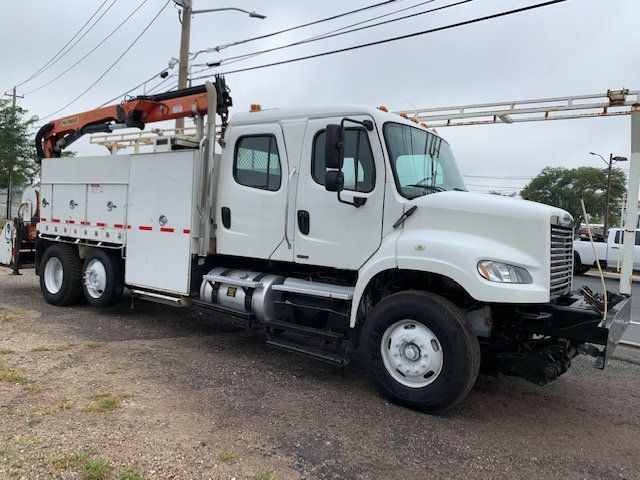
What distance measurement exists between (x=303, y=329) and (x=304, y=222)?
1080mm

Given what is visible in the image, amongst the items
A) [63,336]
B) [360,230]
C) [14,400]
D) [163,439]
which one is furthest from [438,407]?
[63,336]

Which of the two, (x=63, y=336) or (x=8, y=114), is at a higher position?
(x=8, y=114)

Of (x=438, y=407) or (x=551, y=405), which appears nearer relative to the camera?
(x=438, y=407)

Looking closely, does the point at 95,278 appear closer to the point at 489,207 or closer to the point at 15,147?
the point at 489,207

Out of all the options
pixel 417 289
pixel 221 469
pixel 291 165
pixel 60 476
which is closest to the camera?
pixel 60 476

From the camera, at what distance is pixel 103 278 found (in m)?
7.51

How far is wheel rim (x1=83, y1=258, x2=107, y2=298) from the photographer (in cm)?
752

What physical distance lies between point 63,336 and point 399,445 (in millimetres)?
4540

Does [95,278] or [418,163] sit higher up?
[418,163]

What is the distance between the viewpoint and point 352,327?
4.86 m

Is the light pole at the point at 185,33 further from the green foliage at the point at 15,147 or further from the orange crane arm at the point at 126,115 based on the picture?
the green foliage at the point at 15,147

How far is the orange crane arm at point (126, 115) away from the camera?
268 inches

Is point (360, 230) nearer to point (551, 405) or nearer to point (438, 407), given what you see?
point (438, 407)

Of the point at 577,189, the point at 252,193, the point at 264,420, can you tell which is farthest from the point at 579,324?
the point at 577,189
